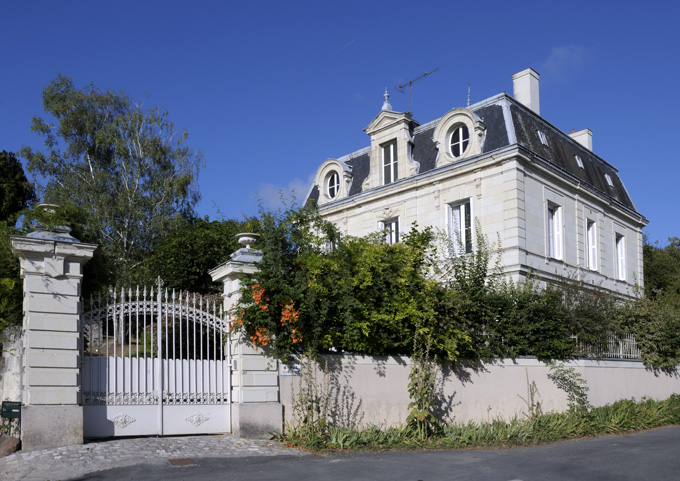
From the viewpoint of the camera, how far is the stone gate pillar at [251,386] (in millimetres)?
10398

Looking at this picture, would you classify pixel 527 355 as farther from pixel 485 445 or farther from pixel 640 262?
pixel 640 262

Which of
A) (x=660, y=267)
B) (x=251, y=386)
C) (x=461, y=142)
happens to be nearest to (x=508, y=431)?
(x=251, y=386)

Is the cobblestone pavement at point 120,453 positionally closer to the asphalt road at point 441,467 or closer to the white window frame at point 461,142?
the asphalt road at point 441,467

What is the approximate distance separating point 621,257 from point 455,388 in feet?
53.5

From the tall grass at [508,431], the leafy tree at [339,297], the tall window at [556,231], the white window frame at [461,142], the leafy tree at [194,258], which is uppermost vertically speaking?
the white window frame at [461,142]

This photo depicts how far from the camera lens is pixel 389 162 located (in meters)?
24.2

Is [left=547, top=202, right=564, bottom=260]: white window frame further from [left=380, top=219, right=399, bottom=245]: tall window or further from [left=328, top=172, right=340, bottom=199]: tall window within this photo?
[left=328, top=172, right=340, bottom=199]: tall window

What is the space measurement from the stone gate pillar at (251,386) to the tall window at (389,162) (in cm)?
1360

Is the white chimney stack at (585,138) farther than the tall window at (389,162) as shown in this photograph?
Yes

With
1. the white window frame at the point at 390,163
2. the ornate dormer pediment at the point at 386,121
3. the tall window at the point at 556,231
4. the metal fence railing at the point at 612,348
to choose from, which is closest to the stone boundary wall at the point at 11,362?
the metal fence railing at the point at 612,348

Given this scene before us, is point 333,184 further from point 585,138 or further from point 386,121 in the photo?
point 585,138

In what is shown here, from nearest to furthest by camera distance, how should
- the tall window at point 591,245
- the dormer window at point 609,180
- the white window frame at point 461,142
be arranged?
the white window frame at point 461,142 < the tall window at point 591,245 < the dormer window at point 609,180

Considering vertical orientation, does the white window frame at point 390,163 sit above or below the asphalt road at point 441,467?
above

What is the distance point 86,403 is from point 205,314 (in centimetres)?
223
